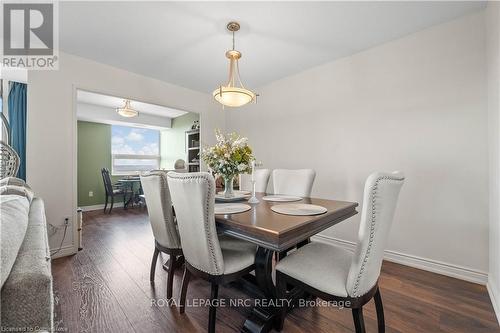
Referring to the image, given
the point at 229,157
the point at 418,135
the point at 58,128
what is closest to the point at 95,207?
the point at 58,128

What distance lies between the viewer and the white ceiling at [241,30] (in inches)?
73.0

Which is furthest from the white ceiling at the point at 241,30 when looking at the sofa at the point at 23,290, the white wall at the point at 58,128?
the sofa at the point at 23,290

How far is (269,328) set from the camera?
1.30 metres

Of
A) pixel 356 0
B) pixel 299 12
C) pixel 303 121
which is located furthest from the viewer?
pixel 303 121

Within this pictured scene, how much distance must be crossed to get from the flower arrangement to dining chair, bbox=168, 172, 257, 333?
1.75ft

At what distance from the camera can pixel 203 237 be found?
3.92 ft

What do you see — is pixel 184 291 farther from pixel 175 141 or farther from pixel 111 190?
pixel 175 141

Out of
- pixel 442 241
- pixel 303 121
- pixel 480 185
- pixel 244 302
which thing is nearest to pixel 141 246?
pixel 244 302

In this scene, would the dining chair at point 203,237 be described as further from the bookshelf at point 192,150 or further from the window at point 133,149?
the window at point 133,149

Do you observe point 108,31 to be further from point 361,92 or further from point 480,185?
point 480,185

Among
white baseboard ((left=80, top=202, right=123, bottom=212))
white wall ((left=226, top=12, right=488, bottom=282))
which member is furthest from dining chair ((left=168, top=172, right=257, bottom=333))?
white baseboard ((left=80, top=202, right=123, bottom=212))

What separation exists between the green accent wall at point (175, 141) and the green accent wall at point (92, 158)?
54.8 inches

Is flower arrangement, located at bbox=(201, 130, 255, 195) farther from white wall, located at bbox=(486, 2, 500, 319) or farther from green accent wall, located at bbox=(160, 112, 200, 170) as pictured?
green accent wall, located at bbox=(160, 112, 200, 170)

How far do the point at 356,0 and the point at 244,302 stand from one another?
261 centimetres
